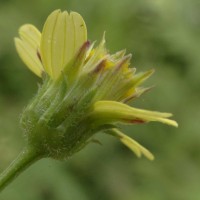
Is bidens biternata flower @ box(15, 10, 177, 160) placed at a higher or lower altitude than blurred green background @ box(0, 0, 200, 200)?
higher

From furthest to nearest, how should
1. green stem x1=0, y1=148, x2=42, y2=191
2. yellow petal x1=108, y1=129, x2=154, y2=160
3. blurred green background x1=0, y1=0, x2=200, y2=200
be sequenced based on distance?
blurred green background x1=0, y1=0, x2=200, y2=200 → yellow petal x1=108, y1=129, x2=154, y2=160 → green stem x1=0, y1=148, x2=42, y2=191

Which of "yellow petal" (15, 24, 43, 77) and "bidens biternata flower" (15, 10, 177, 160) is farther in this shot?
"yellow petal" (15, 24, 43, 77)

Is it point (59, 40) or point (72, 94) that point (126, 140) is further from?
point (59, 40)

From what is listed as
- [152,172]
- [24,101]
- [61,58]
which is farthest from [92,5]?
[61,58]

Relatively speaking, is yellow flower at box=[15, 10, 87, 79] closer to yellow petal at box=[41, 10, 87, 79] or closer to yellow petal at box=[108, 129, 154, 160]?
yellow petal at box=[41, 10, 87, 79]

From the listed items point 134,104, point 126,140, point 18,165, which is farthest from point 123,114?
point 134,104

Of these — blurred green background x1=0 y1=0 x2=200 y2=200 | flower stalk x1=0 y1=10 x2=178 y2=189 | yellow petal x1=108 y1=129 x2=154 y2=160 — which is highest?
flower stalk x1=0 y1=10 x2=178 y2=189

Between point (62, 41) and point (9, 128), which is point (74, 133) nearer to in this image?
point (62, 41)

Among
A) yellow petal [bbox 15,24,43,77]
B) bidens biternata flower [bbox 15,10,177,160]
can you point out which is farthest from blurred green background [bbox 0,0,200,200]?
bidens biternata flower [bbox 15,10,177,160]
